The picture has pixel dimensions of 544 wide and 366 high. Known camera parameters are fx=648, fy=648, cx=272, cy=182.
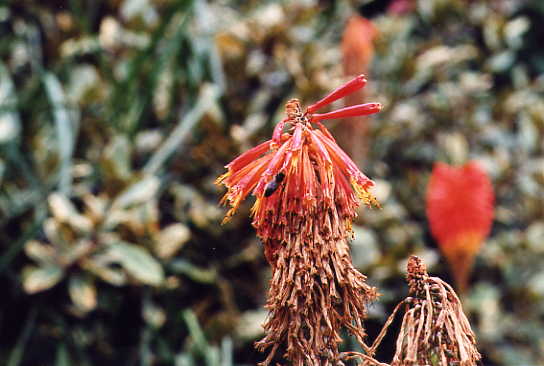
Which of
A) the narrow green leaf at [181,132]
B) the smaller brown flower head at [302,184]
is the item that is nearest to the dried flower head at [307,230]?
the smaller brown flower head at [302,184]

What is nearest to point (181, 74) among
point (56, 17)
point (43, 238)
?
point (56, 17)

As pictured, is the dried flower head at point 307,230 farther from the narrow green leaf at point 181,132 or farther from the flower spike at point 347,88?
the narrow green leaf at point 181,132

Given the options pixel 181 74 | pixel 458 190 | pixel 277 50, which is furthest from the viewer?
pixel 277 50

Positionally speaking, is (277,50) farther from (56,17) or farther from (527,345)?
(527,345)

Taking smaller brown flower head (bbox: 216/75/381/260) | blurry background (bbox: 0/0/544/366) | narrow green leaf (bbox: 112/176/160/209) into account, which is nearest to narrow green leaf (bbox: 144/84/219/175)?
blurry background (bbox: 0/0/544/366)

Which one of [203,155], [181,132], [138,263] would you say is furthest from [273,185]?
[203,155]

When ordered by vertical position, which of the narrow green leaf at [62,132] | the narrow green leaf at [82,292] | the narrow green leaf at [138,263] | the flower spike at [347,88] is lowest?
the flower spike at [347,88]
